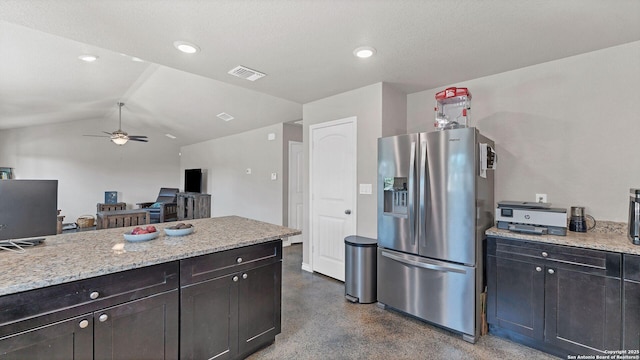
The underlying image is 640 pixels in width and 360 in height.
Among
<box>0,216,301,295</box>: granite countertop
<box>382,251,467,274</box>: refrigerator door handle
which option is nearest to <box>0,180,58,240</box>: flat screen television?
<box>0,216,301,295</box>: granite countertop

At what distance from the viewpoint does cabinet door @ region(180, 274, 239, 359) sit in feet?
5.44

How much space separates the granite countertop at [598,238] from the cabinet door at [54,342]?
276cm

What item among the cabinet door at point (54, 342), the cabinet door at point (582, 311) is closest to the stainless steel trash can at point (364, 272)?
the cabinet door at point (582, 311)

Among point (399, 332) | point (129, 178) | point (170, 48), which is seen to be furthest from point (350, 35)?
point (129, 178)

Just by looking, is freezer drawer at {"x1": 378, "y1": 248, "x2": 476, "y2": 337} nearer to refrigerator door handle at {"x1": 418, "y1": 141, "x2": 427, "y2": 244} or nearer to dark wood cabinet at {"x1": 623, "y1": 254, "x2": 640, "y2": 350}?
refrigerator door handle at {"x1": 418, "y1": 141, "x2": 427, "y2": 244}

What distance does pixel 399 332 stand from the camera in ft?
7.84

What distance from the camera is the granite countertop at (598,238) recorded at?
1828mm

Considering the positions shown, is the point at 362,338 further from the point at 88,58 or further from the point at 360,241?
the point at 88,58

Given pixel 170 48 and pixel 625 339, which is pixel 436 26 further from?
pixel 625 339

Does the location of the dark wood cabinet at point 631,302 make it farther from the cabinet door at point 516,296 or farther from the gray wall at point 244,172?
the gray wall at point 244,172

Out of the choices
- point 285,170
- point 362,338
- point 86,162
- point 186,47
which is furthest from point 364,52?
point 86,162

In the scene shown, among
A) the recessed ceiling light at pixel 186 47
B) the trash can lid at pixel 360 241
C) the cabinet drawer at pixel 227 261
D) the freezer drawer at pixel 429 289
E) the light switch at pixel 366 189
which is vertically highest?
the recessed ceiling light at pixel 186 47

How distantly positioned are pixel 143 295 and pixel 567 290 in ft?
9.23

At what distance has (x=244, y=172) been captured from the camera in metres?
6.49
